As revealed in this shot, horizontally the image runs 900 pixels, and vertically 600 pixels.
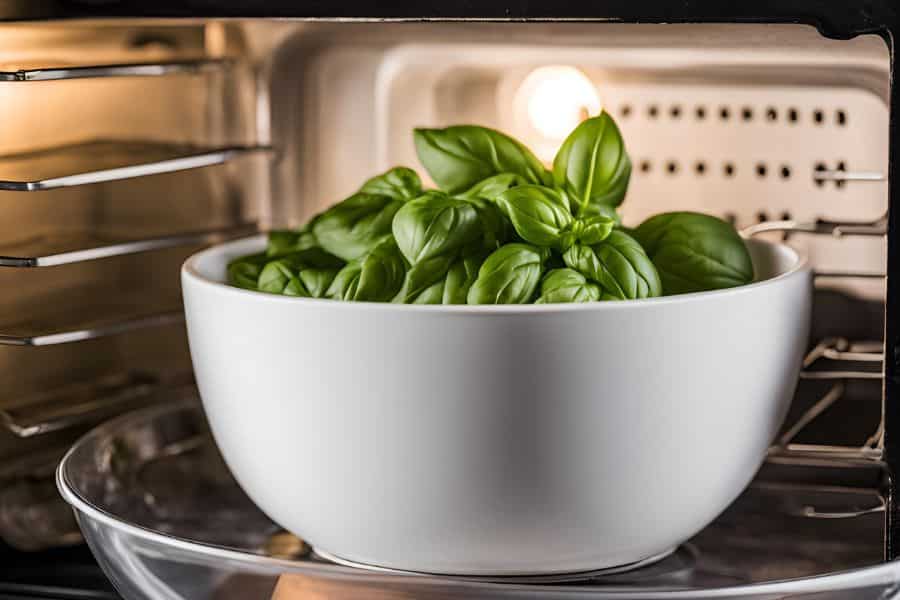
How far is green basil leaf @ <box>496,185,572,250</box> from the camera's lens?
65cm

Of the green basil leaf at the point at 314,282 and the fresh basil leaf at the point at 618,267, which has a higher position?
the fresh basil leaf at the point at 618,267

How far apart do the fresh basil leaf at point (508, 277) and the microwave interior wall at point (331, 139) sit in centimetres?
20

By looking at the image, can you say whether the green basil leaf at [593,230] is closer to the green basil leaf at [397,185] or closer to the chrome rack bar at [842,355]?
the green basil leaf at [397,185]

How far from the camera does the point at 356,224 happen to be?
0.71 m

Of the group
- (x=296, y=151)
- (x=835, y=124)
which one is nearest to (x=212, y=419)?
(x=296, y=151)

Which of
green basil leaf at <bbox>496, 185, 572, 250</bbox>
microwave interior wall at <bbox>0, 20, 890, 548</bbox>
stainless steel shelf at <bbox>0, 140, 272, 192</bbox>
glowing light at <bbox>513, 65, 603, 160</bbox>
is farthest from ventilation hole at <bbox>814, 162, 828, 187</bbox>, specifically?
stainless steel shelf at <bbox>0, 140, 272, 192</bbox>

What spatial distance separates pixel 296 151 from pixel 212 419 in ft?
0.93

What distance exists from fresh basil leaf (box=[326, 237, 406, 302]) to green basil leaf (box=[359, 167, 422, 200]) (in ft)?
0.18

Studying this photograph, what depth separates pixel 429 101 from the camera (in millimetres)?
920

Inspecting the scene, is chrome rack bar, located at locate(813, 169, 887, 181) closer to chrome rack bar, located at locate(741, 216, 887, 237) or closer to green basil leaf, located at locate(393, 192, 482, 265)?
chrome rack bar, located at locate(741, 216, 887, 237)

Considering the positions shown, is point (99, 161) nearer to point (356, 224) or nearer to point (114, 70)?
point (114, 70)

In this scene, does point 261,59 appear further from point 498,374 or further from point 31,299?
point 498,374

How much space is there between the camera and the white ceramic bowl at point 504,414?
2.03 ft

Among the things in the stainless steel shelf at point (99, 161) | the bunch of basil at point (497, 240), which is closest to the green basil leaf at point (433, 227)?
the bunch of basil at point (497, 240)
